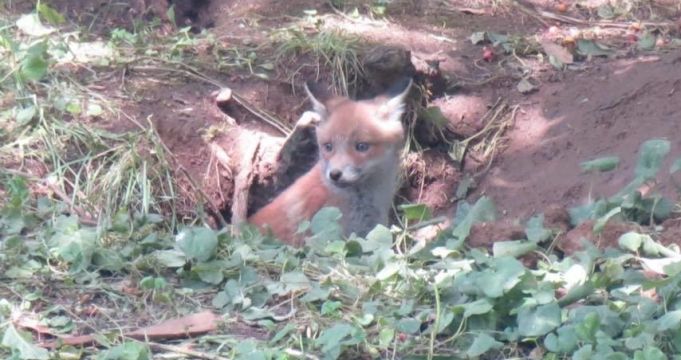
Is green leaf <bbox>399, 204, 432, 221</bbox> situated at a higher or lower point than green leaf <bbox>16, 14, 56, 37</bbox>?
lower

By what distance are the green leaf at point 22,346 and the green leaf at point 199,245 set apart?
3.48ft

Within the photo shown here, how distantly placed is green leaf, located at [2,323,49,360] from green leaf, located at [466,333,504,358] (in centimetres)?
187

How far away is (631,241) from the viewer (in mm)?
5246

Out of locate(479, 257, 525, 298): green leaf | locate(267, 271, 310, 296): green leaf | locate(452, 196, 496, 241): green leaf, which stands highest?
locate(479, 257, 525, 298): green leaf

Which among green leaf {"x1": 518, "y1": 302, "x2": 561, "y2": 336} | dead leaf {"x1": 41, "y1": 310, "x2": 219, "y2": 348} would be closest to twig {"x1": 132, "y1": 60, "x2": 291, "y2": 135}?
dead leaf {"x1": 41, "y1": 310, "x2": 219, "y2": 348}

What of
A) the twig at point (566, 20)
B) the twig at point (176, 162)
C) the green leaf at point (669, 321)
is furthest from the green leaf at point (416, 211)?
the twig at point (566, 20)

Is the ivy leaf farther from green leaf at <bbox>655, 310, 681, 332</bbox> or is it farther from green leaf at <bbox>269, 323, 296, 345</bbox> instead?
green leaf at <bbox>655, 310, 681, 332</bbox>

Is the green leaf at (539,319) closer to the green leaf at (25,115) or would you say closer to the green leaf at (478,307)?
the green leaf at (478,307)

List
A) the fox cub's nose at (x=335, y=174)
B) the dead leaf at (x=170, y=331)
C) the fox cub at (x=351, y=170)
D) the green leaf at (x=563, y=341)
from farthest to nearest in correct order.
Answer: the fox cub at (x=351, y=170) < the fox cub's nose at (x=335, y=174) < the dead leaf at (x=170, y=331) < the green leaf at (x=563, y=341)

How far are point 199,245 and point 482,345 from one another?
1720 millimetres

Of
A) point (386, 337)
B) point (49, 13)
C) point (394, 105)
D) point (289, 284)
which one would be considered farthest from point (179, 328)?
point (49, 13)

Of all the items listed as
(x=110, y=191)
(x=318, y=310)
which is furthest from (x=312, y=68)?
(x=318, y=310)

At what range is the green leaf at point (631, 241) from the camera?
Answer: 17.2 ft

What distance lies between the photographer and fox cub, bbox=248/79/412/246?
790 cm
